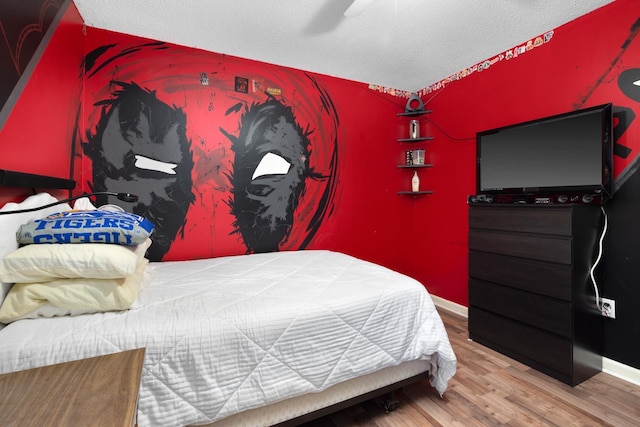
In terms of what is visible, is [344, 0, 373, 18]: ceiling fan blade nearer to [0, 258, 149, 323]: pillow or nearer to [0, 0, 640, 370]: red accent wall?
[0, 0, 640, 370]: red accent wall

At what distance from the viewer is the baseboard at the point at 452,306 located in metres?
2.91

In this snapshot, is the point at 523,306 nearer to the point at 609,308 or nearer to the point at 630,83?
the point at 609,308

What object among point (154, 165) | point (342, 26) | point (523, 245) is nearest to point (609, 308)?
point (523, 245)

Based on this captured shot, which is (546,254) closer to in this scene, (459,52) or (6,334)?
(459,52)

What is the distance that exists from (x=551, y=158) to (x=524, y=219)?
535 millimetres

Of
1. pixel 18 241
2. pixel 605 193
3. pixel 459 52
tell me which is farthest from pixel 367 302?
pixel 459 52

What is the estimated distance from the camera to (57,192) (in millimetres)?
1767

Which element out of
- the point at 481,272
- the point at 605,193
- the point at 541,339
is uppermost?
the point at 605,193

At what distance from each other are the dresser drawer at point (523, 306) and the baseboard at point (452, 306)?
1.87ft

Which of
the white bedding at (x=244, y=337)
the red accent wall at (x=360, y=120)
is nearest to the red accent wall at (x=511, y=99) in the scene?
the red accent wall at (x=360, y=120)

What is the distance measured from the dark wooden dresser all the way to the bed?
2.96 feet

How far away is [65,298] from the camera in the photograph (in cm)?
109

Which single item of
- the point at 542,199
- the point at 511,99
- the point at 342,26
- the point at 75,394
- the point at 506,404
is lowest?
the point at 506,404

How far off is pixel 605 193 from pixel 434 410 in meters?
1.80
